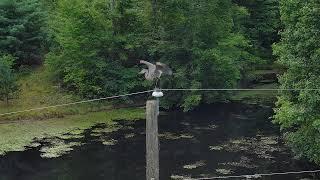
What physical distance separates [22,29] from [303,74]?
20.2m

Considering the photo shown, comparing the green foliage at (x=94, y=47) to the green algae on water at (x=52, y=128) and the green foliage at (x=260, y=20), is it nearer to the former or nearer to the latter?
the green algae on water at (x=52, y=128)

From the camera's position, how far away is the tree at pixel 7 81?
98.5ft

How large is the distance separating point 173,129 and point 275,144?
5.72m

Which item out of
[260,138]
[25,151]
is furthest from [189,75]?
[25,151]

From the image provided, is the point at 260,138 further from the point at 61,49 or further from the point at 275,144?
the point at 61,49

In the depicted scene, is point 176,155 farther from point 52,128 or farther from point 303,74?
point 52,128

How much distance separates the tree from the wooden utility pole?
70.5ft

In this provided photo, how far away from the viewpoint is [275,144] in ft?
81.1

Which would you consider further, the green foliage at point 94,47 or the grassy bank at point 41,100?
the green foliage at point 94,47

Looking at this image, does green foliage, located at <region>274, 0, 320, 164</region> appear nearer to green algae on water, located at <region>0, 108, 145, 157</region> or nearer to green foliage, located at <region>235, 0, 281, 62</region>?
green algae on water, located at <region>0, 108, 145, 157</region>

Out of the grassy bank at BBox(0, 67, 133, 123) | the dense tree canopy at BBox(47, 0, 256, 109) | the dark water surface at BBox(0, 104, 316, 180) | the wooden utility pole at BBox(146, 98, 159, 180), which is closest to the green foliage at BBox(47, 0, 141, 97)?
the dense tree canopy at BBox(47, 0, 256, 109)

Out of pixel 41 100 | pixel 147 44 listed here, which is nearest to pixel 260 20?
pixel 147 44

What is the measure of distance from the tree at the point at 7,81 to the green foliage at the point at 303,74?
1633 centimetres

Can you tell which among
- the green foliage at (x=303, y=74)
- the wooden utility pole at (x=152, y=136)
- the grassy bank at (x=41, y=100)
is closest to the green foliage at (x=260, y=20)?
the grassy bank at (x=41, y=100)
